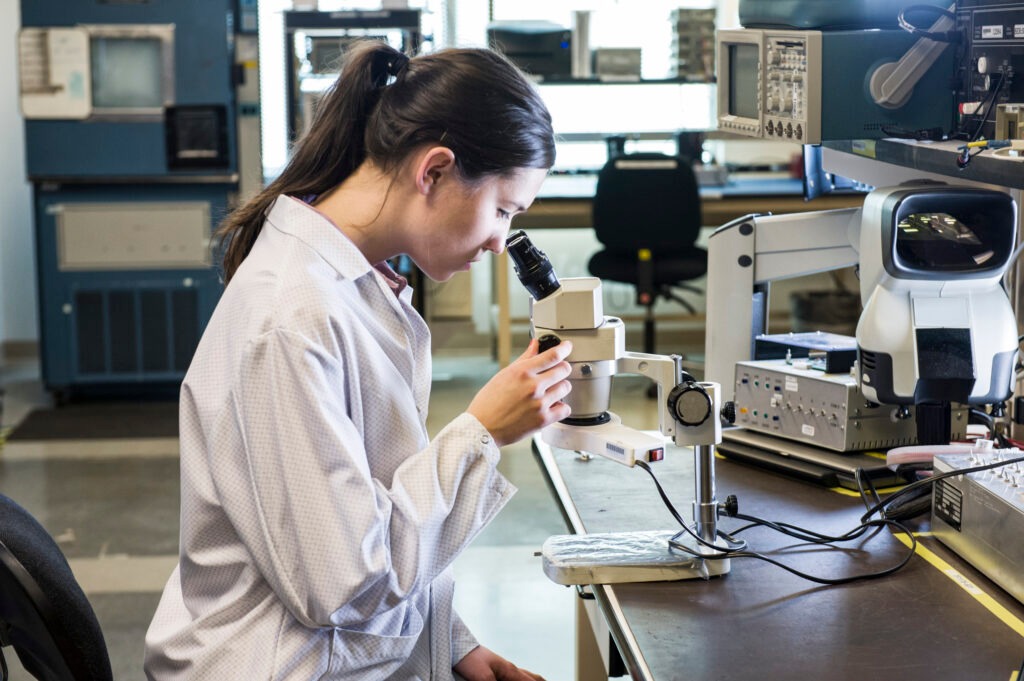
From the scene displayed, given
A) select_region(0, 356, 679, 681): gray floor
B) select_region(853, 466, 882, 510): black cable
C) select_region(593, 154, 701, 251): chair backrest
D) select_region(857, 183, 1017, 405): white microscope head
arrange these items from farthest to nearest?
select_region(593, 154, 701, 251): chair backrest < select_region(0, 356, 679, 681): gray floor < select_region(853, 466, 882, 510): black cable < select_region(857, 183, 1017, 405): white microscope head

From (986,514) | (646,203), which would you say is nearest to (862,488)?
(986,514)

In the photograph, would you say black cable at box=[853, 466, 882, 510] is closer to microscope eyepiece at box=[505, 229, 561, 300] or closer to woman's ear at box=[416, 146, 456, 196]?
microscope eyepiece at box=[505, 229, 561, 300]

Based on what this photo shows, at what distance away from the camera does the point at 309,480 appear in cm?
109

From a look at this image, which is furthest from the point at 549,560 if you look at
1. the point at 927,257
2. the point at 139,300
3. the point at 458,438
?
the point at 139,300

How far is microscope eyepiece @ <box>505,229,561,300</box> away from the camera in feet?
4.25

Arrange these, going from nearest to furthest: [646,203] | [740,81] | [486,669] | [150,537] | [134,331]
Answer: [486,669]
[740,81]
[150,537]
[646,203]
[134,331]

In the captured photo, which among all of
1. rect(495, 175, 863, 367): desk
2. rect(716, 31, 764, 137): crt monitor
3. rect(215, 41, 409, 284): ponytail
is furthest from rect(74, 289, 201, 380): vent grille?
rect(215, 41, 409, 284): ponytail

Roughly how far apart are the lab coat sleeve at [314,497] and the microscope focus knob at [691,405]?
0.32m

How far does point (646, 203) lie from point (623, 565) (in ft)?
11.7

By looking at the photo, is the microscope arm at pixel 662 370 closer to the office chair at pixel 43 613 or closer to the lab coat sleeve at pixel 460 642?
the lab coat sleeve at pixel 460 642

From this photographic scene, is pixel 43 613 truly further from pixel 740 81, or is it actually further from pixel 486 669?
pixel 740 81

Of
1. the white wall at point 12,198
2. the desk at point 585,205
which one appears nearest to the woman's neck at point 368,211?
the desk at point 585,205

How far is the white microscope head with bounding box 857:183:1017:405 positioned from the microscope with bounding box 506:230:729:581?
0.31m

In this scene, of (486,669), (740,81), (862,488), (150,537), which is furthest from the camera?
(150,537)
